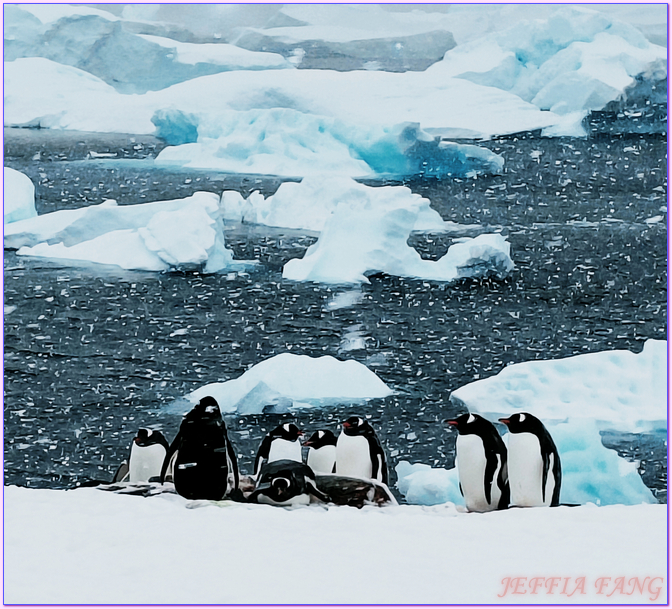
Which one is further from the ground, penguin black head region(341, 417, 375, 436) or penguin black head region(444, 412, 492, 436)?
penguin black head region(444, 412, 492, 436)

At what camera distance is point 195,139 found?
116 inches

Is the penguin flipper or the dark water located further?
the dark water

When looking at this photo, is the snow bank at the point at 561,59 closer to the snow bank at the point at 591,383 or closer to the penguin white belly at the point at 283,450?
the snow bank at the point at 591,383

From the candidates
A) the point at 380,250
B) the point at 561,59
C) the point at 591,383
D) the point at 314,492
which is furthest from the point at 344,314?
the point at 561,59

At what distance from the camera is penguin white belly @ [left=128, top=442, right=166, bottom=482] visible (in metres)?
2.76

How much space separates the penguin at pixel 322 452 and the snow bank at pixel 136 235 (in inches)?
26.2

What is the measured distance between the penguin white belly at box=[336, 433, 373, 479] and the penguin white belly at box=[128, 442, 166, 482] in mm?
590

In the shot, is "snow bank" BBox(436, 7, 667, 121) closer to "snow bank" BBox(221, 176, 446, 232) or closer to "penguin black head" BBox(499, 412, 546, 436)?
"snow bank" BBox(221, 176, 446, 232)

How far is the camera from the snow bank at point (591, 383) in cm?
287

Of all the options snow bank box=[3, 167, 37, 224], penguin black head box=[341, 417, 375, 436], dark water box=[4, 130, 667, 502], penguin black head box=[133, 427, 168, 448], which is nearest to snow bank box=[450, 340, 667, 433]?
dark water box=[4, 130, 667, 502]

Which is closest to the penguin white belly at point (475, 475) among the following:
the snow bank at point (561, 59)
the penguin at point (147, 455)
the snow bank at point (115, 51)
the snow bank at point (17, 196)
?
the penguin at point (147, 455)

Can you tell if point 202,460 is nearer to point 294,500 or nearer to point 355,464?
point 294,500

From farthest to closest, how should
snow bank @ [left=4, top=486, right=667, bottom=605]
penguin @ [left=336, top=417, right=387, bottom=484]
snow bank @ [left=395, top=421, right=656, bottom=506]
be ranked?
snow bank @ [left=395, top=421, right=656, bottom=506], penguin @ [left=336, top=417, right=387, bottom=484], snow bank @ [left=4, top=486, right=667, bottom=605]

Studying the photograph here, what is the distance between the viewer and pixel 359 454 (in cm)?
272
